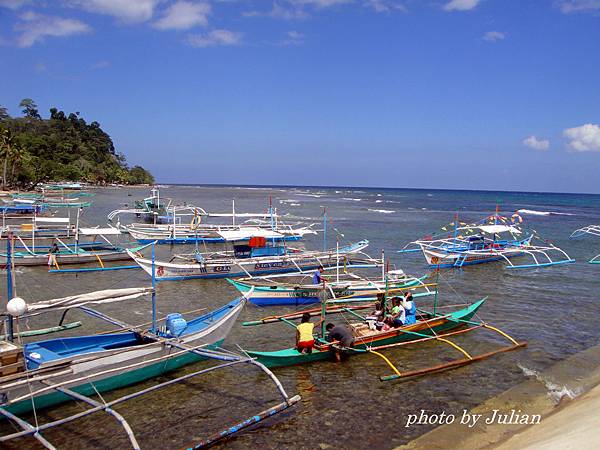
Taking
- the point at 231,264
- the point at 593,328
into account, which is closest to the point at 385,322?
the point at 593,328

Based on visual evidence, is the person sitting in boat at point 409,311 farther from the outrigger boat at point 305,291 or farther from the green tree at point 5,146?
the green tree at point 5,146

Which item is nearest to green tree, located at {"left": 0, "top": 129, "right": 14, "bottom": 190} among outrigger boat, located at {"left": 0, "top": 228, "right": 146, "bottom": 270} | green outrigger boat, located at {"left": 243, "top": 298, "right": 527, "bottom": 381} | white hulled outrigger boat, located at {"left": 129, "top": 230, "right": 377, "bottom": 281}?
outrigger boat, located at {"left": 0, "top": 228, "right": 146, "bottom": 270}

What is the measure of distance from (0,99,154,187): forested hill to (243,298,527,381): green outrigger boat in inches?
2468

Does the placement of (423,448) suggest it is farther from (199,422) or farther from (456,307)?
(456,307)

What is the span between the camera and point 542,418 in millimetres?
9039

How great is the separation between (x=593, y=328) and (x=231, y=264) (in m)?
14.0

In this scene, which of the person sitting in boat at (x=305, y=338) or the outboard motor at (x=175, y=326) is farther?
the person sitting in boat at (x=305, y=338)

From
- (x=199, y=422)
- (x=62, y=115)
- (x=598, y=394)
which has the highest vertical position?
(x=62, y=115)

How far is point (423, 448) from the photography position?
321 inches

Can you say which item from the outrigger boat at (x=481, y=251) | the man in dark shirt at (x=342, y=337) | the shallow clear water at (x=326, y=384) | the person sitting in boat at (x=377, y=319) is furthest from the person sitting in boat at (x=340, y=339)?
the outrigger boat at (x=481, y=251)

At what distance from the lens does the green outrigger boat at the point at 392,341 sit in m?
11.2

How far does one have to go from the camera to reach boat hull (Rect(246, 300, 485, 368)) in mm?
11148

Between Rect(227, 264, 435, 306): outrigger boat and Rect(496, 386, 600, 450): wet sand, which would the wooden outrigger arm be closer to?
Rect(496, 386, 600, 450): wet sand

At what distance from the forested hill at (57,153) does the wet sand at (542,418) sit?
66.4 m
